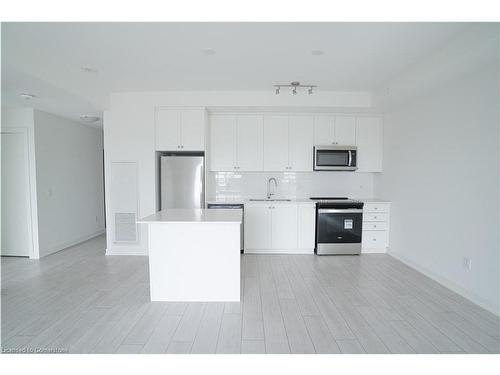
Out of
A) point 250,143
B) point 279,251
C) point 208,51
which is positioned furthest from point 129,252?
point 208,51

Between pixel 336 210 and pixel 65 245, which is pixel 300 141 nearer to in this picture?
pixel 336 210

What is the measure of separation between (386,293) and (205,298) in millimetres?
1997

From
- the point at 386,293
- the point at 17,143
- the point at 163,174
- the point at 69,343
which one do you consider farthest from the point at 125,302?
the point at 17,143

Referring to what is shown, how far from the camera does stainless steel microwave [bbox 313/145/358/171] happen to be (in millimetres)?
4547

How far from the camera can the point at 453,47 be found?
100 inches

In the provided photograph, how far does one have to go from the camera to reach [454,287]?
3021mm

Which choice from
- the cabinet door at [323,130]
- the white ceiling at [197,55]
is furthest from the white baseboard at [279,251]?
the white ceiling at [197,55]

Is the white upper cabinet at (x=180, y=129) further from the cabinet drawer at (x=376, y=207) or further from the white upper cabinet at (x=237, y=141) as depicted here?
the cabinet drawer at (x=376, y=207)

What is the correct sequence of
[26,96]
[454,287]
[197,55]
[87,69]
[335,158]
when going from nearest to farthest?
[197,55], [454,287], [87,69], [26,96], [335,158]

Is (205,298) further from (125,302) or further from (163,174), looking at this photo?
(163,174)

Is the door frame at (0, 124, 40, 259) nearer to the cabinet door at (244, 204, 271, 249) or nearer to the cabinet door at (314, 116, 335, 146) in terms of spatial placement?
the cabinet door at (244, 204, 271, 249)

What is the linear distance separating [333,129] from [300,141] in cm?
61

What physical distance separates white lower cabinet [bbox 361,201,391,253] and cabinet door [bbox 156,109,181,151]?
10.8ft

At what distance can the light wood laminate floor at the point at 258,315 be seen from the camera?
6.79ft
